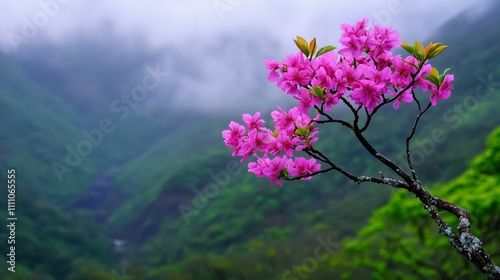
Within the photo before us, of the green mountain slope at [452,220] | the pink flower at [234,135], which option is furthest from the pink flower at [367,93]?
the green mountain slope at [452,220]

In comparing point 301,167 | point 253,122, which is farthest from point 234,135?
point 301,167

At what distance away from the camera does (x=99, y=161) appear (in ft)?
365

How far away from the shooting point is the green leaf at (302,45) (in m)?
2.25

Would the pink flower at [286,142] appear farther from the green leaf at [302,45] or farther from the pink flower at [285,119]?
the green leaf at [302,45]

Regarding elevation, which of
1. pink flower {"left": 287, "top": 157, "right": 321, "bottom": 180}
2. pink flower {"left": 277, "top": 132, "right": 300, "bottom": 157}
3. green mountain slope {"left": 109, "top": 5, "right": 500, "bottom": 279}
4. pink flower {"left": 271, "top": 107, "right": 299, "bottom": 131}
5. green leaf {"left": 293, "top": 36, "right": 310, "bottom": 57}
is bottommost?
pink flower {"left": 287, "top": 157, "right": 321, "bottom": 180}

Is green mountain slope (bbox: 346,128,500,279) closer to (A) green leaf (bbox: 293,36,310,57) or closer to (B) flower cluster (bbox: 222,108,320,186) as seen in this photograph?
(B) flower cluster (bbox: 222,108,320,186)

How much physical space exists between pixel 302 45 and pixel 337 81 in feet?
0.83

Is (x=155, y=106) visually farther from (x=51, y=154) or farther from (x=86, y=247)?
(x=86, y=247)

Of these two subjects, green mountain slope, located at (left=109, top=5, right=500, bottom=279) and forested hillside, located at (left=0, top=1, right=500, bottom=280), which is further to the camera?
green mountain slope, located at (left=109, top=5, right=500, bottom=279)

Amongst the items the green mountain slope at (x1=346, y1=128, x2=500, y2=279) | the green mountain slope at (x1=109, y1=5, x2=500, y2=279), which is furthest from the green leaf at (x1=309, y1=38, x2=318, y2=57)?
the green mountain slope at (x1=109, y1=5, x2=500, y2=279)

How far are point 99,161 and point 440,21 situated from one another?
364 ft

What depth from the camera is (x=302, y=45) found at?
2.26 m

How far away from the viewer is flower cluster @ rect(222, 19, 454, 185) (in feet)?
7.23

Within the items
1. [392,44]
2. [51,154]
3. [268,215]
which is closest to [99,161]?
[51,154]
